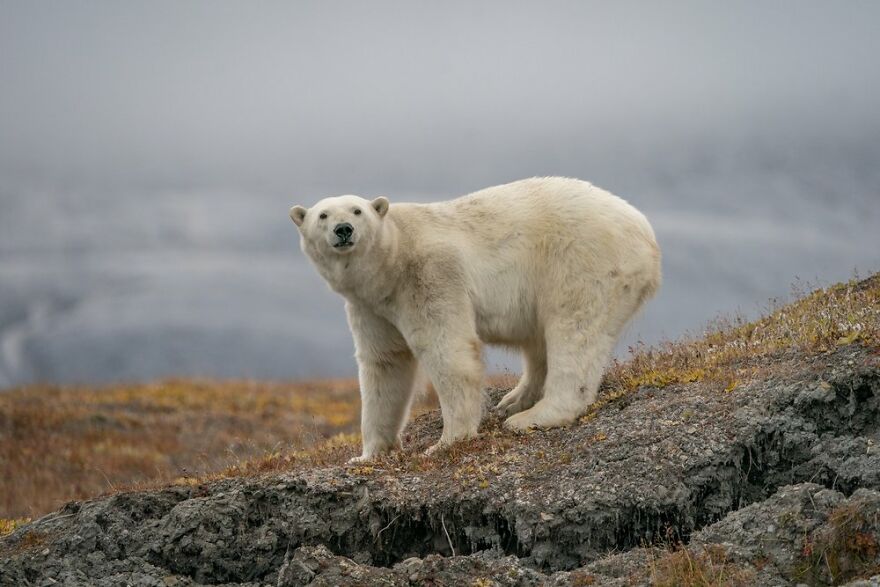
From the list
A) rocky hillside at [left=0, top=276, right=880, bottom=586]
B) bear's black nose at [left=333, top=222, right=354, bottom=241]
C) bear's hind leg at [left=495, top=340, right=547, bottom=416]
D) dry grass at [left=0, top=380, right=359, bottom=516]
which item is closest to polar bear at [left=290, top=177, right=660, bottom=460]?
bear's black nose at [left=333, top=222, right=354, bottom=241]

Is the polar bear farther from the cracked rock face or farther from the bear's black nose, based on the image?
the cracked rock face

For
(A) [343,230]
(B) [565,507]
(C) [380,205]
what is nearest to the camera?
(B) [565,507]

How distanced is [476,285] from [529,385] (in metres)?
1.71

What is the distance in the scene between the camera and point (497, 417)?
490 inches

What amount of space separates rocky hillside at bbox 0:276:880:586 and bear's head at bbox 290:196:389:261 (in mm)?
2287

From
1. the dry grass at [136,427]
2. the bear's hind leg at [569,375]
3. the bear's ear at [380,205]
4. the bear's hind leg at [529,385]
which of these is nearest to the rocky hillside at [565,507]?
the bear's hind leg at [569,375]

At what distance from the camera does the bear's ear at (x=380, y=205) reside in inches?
444

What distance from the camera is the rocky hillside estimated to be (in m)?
7.74

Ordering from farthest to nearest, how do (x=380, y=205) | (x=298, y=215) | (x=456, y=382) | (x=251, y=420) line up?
(x=251, y=420) → (x=298, y=215) → (x=380, y=205) → (x=456, y=382)

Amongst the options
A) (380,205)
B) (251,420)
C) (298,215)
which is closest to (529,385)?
(380,205)

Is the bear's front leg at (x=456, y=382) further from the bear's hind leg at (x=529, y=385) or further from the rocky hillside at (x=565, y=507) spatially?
the bear's hind leg at (x=529, y=385)

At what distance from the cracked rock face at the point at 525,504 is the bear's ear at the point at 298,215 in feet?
9.57

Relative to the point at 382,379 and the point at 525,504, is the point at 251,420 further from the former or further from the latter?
the point at 525,504

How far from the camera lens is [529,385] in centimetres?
1250
